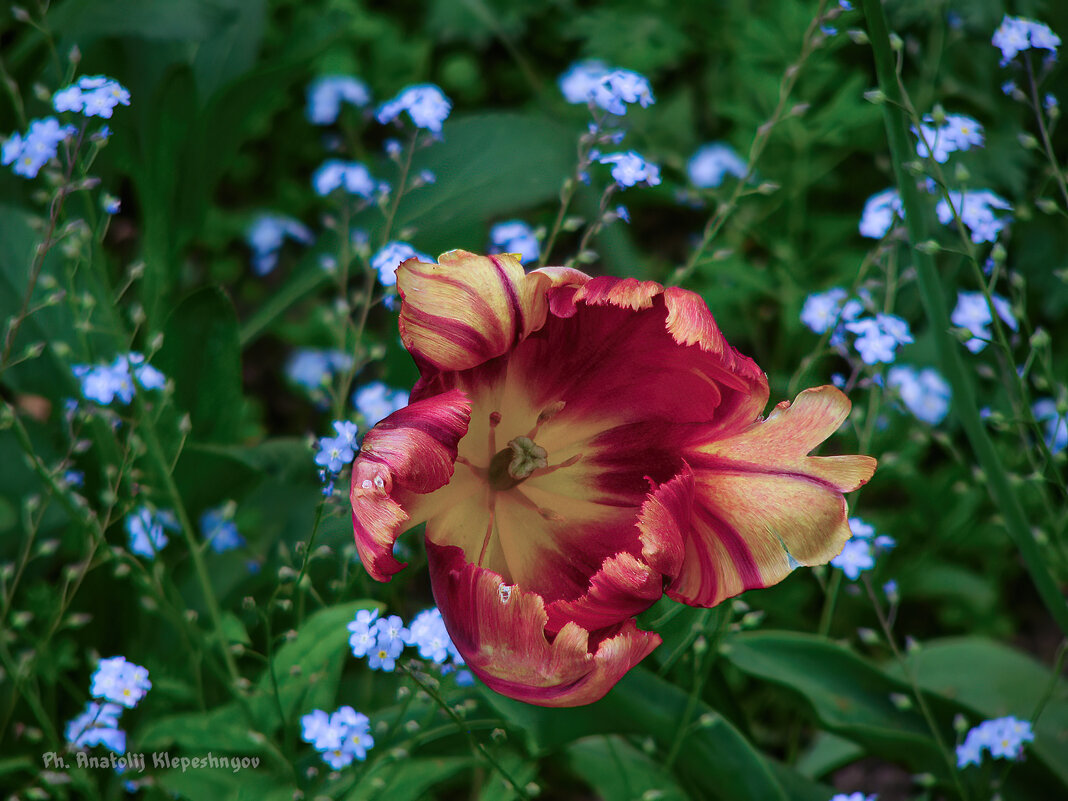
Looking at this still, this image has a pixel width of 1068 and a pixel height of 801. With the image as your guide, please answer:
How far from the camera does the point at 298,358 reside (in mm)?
1706

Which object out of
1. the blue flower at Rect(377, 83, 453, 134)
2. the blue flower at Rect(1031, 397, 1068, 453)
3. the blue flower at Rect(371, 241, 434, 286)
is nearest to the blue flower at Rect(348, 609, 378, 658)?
the blue flower at Rect(371, 241, 434, 286)

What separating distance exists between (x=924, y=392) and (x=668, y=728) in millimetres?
683

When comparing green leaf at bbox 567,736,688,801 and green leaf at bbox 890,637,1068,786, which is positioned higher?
green leaf at bbox 567,736,688,801

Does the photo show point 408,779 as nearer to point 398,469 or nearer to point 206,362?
point 398,469

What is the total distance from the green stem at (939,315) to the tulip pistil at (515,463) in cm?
40

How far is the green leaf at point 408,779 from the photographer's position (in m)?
0.95

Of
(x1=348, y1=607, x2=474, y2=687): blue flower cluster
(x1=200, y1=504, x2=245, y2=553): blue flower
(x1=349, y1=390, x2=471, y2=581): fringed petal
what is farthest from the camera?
(x1=200, y1=504, x2=245, y2=553): blue flower

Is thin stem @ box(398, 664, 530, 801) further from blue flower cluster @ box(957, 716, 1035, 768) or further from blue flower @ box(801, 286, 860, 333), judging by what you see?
blue flower @ box(801, 286, 860, 333)

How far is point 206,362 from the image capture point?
128 cm

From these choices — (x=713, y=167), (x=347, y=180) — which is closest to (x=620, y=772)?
(x=347, y=180)

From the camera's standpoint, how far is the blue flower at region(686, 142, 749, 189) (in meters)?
1.72

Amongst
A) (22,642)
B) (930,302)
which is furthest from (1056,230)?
(22,642)

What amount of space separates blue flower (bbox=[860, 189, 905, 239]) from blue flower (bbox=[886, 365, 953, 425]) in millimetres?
230

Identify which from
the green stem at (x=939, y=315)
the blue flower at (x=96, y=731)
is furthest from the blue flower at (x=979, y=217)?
the blue flower at (x=96, y=731)
